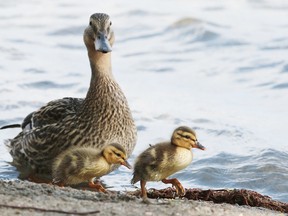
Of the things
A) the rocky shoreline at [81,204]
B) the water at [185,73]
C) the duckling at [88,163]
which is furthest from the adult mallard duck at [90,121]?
the rocky shoreline at [81,204]

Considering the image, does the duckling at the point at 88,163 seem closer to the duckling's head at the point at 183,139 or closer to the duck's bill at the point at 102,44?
the duckling's head at the point at 183,139

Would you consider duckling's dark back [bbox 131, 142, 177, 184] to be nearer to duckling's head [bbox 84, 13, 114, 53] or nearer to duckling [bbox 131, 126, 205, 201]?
duckling [bbox 131, 126, 205, 201]

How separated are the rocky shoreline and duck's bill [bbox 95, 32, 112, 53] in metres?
1.69

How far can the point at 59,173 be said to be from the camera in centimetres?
710

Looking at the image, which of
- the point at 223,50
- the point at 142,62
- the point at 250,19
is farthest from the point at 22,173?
the point at 250,19

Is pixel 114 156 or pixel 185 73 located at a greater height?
pixel 114 156

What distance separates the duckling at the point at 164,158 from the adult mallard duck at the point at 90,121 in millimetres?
1114

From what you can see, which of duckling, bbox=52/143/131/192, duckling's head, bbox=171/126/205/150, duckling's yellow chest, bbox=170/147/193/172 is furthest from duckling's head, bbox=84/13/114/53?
duckling's yellow chest, bbox=170/147/193/172

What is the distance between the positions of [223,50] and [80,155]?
7.27 meters

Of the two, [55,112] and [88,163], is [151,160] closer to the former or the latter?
[88,163]

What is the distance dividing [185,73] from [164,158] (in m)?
6.04

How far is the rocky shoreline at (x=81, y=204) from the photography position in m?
5.68

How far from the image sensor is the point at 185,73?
12.7 metres

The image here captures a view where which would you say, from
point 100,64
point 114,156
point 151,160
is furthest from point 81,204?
point 100,64
